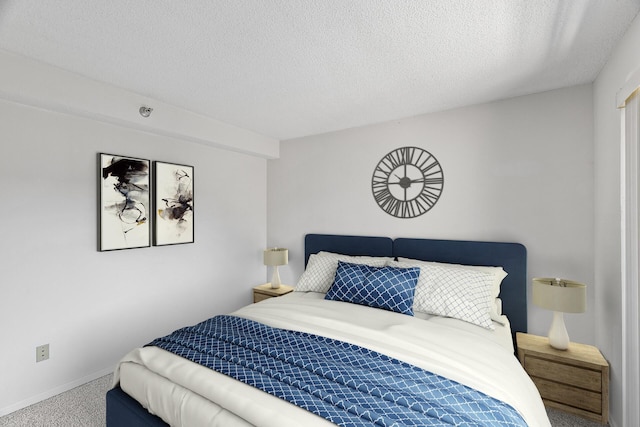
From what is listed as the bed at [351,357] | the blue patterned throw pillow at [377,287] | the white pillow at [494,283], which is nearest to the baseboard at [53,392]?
the bed at [351,357]

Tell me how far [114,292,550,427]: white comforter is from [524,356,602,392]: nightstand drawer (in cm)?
28

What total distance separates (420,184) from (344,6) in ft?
6.32

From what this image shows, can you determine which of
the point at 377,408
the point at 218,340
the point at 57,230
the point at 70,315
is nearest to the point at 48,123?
the point at 57,230

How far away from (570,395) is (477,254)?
3.62 feet

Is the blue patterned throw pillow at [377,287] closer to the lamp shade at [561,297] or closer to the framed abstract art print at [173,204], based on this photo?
the lamp shade at [561,297]

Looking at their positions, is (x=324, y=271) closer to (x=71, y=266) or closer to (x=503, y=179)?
(x=503, y=179)

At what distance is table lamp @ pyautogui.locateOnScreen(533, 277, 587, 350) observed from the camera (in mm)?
1987

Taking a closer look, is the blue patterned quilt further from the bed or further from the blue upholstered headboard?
the blue upholstered headboard

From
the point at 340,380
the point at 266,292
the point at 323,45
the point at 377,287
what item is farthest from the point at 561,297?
the point at 266,292

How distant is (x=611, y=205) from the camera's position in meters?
1.94

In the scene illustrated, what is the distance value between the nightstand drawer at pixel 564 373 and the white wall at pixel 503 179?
1.58ft

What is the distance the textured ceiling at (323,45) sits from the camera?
4.87 feet

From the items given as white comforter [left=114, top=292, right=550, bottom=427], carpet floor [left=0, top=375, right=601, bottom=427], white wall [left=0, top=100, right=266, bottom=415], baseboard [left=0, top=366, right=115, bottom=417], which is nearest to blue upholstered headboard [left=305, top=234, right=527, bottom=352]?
white comforter [left=114, top=292, right=550, bottom=427]

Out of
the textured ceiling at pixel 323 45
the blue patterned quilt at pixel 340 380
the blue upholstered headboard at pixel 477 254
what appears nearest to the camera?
the blue patterned quilt at pixel 340 380
